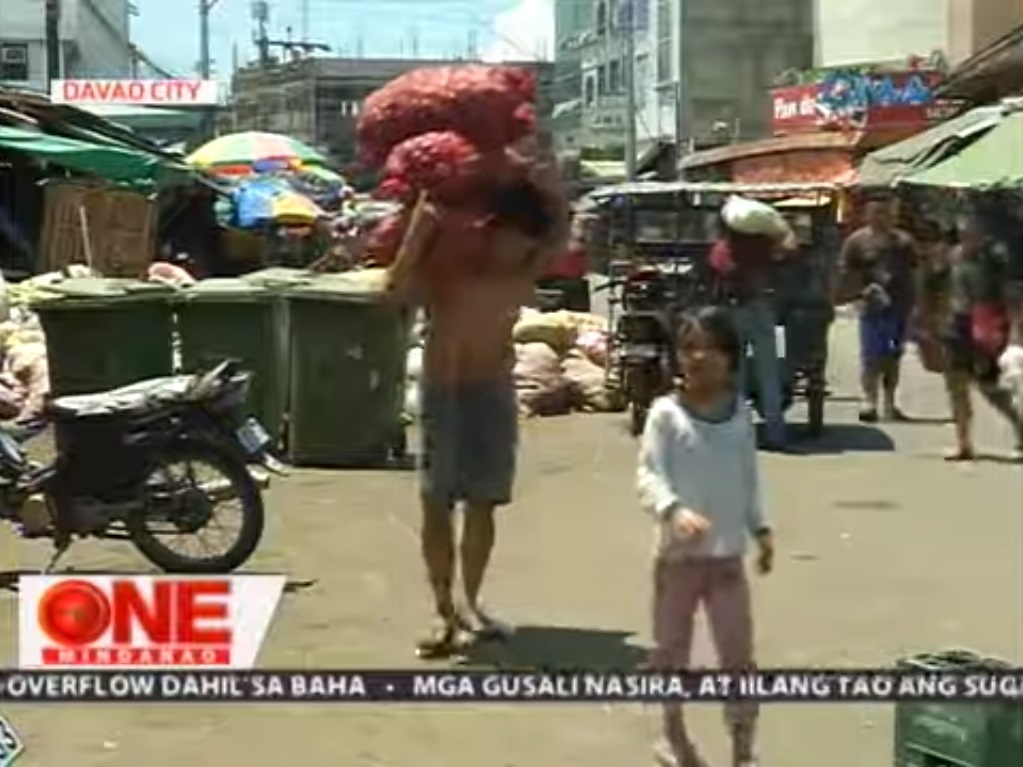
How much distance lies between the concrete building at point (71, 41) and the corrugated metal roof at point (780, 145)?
1.02 m

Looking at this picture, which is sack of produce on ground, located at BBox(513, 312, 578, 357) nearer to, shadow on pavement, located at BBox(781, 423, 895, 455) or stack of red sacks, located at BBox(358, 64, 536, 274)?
stack of red sacks, located at BBox(358, 64, 536, 274)

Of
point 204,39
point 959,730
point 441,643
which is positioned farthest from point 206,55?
point 959,730

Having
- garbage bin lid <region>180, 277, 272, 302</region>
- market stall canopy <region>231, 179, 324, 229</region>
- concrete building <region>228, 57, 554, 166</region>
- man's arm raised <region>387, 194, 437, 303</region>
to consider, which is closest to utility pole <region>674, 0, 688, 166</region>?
concrete building <region>228, 57, 554, 166</region>

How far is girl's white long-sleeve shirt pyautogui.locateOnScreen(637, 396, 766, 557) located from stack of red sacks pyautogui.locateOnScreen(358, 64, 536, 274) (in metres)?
0.43

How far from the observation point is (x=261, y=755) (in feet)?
13.5

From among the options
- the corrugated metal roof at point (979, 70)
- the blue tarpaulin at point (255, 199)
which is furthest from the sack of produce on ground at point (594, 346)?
the corrugated metal roof at point (979, 70)

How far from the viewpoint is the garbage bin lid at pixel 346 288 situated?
3.83 m

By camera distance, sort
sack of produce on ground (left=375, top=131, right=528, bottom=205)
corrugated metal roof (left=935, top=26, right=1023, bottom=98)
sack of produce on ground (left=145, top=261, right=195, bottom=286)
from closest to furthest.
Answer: sack of produce on ground (left=375, top=131, right=528, bottom=205)
corrugated metal roof (left=935, top=26, right=1023, bottom=98)
sack of produce on ground (left=145, top=261, right=195, bottom=286)

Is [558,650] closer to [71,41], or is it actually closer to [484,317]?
[484,317]

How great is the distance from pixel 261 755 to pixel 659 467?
953mm

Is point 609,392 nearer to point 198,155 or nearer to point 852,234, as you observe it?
point 852,234

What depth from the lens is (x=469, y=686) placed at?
11.7ft

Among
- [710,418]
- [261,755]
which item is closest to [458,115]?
[710,418]

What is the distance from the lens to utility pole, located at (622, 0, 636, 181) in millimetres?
3801
